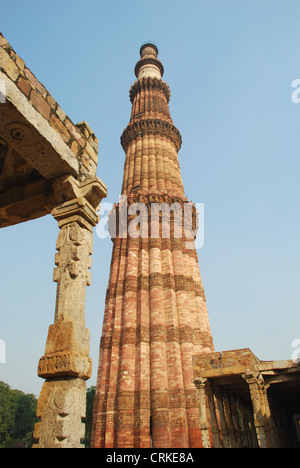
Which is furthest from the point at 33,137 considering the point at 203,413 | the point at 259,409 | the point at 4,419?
the point at 4,419

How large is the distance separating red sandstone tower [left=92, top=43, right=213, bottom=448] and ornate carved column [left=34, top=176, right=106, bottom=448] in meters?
9.93

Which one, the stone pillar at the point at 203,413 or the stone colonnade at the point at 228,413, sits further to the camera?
the stone pillar at the point at 203,413

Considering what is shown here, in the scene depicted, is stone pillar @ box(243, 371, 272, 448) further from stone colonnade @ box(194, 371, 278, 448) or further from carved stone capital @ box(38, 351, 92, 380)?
carved stone capital @ box(38, 351, 92, 380)

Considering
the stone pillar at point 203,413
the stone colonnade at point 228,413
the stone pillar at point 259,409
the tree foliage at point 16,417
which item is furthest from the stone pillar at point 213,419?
the tree foliage at point 16,417

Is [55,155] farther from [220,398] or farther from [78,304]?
[220,398]

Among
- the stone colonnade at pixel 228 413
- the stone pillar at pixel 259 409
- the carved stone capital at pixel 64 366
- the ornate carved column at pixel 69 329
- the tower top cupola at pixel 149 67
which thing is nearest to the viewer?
the ornate carved column at pixel 69 329

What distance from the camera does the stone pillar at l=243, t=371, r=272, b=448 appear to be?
7.39m

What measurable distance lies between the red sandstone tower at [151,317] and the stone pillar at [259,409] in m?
4.11

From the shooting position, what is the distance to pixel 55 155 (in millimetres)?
3146

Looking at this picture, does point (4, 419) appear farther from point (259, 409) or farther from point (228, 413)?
point (259, 409)

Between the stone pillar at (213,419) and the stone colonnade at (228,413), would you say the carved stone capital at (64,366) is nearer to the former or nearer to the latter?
the stone colonnade at (228,413)

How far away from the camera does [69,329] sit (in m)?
2.66

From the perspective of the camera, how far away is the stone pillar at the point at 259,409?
7.39m
